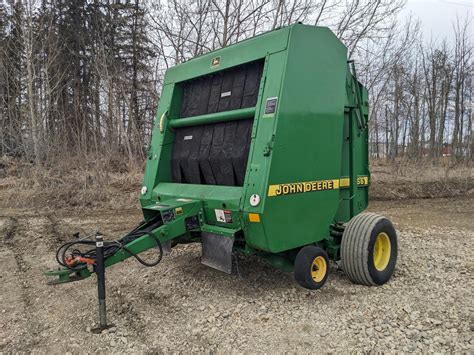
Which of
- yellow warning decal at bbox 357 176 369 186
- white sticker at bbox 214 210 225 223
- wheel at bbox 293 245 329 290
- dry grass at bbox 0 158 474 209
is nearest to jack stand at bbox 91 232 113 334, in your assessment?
white sticker at bbox 214 210 225 223

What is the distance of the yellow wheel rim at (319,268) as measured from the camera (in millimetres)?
3916

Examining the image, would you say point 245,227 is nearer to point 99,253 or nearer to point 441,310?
point 99,253

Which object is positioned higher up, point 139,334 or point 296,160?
point 296,160

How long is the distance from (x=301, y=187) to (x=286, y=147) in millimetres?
417

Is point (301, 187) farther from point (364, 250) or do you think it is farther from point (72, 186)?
point (72, 186)

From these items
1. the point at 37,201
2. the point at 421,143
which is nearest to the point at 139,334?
the point at 37,201

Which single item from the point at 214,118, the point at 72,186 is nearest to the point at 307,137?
the point at 214,118

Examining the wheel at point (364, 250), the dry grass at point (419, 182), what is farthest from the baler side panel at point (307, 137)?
the dry grass at point (419, 182)

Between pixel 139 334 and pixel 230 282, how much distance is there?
136cm

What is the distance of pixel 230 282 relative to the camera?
444 cm

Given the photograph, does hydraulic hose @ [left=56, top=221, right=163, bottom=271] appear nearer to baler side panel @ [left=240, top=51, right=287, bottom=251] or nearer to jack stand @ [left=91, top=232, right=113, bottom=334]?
jack stand @ [left=91, top=232, right=113, bottom=334]

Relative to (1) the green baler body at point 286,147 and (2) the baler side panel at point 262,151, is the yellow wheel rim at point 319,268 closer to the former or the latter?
(1) the green baler body at point 286,147

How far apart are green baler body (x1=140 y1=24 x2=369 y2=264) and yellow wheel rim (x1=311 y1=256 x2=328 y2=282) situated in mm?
211

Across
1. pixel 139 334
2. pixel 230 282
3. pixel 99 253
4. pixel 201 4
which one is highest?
pixel 201 4
